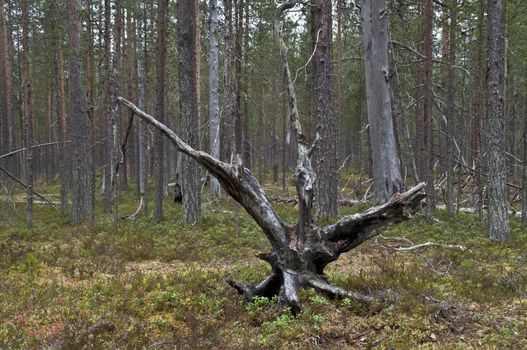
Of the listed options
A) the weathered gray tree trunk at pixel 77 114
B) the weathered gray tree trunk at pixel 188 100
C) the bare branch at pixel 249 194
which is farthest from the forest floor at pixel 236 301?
the weathered gray tree trunk at pixel 77 114

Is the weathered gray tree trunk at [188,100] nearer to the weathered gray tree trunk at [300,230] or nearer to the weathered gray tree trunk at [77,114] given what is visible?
the weathered gray tree trunk at [77,114]

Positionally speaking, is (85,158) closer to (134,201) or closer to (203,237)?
(134,201)

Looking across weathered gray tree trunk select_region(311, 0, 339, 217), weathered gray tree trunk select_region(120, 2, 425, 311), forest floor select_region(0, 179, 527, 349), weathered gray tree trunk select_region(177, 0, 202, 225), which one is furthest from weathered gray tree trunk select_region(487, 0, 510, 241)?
weathered gray tree trunk select_region(177, 0, 202, 225)

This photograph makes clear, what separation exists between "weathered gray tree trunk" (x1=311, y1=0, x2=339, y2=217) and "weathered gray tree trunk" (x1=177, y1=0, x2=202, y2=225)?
12.2ft

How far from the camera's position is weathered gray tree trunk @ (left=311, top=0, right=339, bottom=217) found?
1279 cm

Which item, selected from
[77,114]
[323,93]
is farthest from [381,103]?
[77,114]

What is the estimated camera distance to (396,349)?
468cm

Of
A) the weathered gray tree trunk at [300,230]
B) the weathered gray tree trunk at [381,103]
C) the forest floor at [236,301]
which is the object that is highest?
the weathered gray tree trunk at [381,103]

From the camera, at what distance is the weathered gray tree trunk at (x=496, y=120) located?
412 inches

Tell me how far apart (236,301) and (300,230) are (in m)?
1.37

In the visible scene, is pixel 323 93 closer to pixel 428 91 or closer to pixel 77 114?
pixel 428 91

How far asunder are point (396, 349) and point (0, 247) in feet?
31.7

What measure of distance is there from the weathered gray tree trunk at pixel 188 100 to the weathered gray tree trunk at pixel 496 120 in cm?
815

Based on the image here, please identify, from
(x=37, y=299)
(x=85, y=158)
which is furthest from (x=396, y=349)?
(x=85, y=158)
